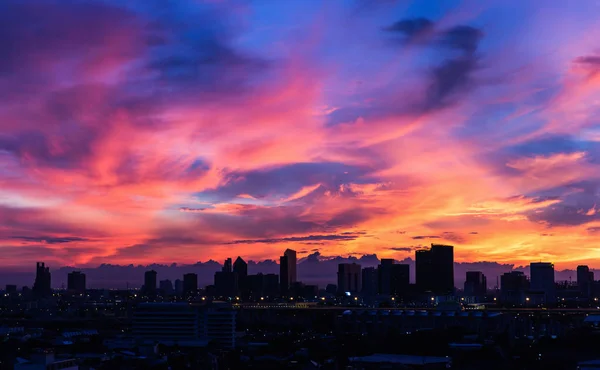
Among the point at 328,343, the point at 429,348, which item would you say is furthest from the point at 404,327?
the point at 429,348

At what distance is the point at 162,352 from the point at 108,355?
30.2 feet

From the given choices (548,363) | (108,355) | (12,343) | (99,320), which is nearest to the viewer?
(548,363)

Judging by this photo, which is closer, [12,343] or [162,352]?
[162,352]

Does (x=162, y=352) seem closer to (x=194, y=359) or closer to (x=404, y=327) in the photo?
(x=194, y=359)

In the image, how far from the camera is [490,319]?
9662cm

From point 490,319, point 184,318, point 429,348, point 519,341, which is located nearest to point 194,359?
point 429,348

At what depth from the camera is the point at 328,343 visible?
76.5m

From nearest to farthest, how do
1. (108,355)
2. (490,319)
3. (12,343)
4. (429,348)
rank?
1. (108,355)
2. (429,348)
3. (12,343)
4. (490,319)

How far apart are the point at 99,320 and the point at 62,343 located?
53.6m

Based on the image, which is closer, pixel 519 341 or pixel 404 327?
pixel 519 341

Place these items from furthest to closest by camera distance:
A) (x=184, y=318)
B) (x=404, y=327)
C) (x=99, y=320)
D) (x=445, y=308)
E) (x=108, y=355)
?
(x=99, y=320)
(x=445, y=308)
(x=404, y=327)
(x=184, y=318)
(x=108, y=355)

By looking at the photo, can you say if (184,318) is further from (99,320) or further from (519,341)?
(99,320)

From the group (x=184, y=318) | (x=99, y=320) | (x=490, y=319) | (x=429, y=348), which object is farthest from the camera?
(x=99, y=320)

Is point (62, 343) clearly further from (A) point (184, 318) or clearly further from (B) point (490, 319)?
(B) point (490, 319)
